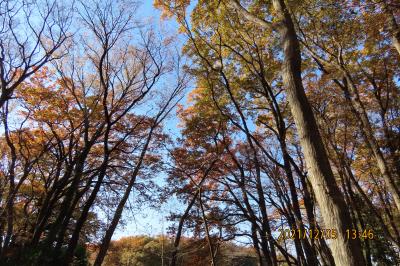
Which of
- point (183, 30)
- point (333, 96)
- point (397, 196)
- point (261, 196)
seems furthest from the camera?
point (261, 196)

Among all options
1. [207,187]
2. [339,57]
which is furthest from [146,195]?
[339,57]

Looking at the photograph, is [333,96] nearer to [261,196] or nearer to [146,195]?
[261,196]

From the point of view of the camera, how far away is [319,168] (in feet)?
10.3

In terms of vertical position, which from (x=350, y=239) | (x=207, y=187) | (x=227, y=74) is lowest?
(x=350, y=239)

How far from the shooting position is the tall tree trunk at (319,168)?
2781 mm

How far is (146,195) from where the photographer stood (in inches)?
473

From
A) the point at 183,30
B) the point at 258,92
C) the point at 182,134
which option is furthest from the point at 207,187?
the point at 183,30

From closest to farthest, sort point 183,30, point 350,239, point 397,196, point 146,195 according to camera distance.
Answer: point 350,239, point 397,196, point 183,30, point 146,195

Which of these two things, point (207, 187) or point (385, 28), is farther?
point (207, 187)

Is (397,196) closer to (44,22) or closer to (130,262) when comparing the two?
(44,22)

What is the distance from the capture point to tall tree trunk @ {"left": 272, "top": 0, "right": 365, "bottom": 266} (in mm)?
2781

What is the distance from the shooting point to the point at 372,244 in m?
14.8

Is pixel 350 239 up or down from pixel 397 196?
down

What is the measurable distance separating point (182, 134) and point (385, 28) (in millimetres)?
8294
